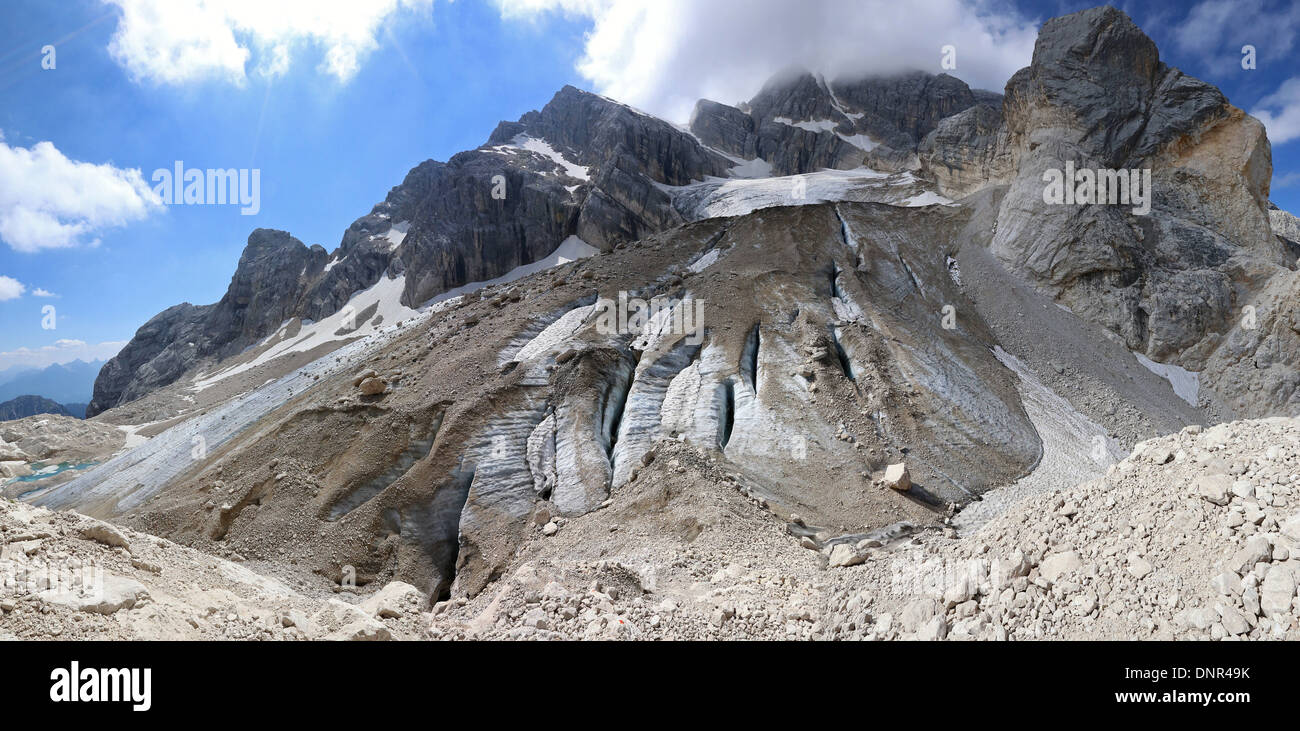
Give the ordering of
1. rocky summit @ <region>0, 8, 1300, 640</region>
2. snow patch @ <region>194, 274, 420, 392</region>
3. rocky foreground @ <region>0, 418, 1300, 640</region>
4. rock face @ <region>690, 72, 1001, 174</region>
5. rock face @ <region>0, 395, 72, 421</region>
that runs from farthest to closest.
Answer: rock face @ <region>0, 395, 72, 421</region>
rock face @ <region>690, 72, 1001, 174</region>
snow patch @ <region>194, 274, 420, 392</region>
rocky summit @ <region>0, 8, 1300, 640</region>
rocky foreground @ <region>0, 418, 1300, 640</region>

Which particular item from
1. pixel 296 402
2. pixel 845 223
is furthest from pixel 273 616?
pixel 845 223

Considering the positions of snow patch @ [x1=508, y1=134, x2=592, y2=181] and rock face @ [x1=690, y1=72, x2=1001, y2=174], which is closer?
snow patch @ [x1=508, y1=134, x2=592, y2=181]

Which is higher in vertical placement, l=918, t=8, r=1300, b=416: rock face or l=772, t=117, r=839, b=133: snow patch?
l=772, t=117, r=839, b=133: snow patch

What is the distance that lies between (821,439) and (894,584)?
10101 millimetres

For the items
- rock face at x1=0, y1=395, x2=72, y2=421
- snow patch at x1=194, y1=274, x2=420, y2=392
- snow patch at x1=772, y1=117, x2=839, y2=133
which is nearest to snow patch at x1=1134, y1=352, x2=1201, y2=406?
snow patch at x1=194, y1=274, x2=420, y2=392

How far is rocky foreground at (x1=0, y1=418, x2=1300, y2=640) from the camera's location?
5.44 m

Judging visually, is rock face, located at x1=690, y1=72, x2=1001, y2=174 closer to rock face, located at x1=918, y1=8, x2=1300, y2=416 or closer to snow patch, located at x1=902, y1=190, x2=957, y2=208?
snow patch, located at x1=902, y1=190, x2=957, y2=208

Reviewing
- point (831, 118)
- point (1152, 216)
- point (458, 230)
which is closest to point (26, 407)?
point (458, 230)

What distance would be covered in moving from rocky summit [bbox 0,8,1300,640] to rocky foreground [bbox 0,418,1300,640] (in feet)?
0.16

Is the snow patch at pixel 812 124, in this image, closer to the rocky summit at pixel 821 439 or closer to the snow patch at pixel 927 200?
the rocky summit at pixel 821 439

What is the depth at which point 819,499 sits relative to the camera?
52.0 feet

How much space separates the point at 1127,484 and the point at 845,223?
3154 centimetres

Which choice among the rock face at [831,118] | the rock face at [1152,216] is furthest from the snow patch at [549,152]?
the rock face at [1152,216]
